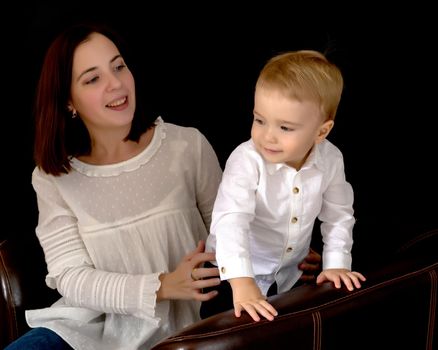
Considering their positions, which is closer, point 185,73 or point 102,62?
point 102,62

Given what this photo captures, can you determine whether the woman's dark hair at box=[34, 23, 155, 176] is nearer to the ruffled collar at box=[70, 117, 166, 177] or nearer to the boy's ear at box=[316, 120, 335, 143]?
the ruffled collar at box=[70, 117, 166, 177]

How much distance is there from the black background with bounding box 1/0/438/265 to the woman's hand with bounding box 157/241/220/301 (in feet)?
1.59

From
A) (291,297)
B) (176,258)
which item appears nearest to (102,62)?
(176,258)

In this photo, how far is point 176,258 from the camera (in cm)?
190

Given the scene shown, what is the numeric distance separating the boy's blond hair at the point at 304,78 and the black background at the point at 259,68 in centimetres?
49

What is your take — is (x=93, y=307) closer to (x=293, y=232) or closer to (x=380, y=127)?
→ (x=293, y=232)

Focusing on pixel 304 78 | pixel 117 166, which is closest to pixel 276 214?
pixel 304 78

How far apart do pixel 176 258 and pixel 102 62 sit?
551 millimetres

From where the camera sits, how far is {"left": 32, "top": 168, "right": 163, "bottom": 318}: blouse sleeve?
5.70ft

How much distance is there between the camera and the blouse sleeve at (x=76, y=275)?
174 cm

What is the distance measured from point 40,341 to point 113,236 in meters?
0.31

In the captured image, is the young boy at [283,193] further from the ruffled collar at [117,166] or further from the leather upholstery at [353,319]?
the ruffled collar at [117,166]

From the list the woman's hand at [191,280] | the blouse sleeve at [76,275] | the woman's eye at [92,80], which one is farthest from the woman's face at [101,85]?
the woman's hand at [191,280]

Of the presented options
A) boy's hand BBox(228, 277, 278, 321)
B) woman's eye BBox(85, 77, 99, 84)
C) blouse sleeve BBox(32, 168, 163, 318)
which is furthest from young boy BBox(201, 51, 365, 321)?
woman's eye BBox(85, 77, 99, 84)
